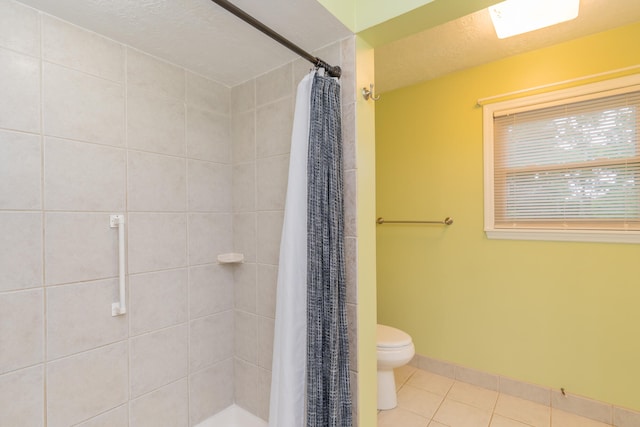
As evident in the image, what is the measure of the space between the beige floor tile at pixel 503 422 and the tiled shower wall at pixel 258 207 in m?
1.38

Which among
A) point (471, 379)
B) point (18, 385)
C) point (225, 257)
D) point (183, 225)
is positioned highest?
point (183, 225)

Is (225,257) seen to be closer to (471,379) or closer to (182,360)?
(182,360)

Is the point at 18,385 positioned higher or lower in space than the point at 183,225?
lower

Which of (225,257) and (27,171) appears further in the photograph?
(225,257)

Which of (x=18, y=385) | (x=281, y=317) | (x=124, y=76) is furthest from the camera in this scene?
(x=124, y=76)

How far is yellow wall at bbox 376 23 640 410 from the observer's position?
178 cm

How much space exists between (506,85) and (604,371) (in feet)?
6.32

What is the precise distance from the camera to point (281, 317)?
119 cm

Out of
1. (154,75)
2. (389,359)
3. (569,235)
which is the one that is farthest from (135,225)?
(569,235)

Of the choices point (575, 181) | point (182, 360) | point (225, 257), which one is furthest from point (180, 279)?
point (575, 181)

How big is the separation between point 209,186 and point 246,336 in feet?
2.94

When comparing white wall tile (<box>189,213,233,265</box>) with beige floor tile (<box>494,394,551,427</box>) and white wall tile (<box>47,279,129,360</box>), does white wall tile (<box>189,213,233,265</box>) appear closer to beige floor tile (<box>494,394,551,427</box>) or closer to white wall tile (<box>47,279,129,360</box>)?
white wall tile (<box>47,279,129,360</box>)

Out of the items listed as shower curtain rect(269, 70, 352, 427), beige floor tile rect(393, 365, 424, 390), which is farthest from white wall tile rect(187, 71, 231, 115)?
beige floor tile rect(393, 365, 424, 390)

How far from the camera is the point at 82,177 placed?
1222 millimetres
